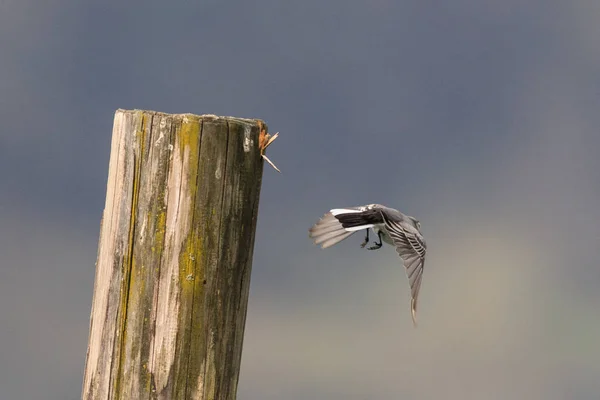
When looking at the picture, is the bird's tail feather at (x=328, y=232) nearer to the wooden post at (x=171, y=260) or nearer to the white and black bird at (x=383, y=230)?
the white and black bird at (x=383, y=230)

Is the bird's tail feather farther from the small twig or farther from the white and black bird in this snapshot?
the small twig

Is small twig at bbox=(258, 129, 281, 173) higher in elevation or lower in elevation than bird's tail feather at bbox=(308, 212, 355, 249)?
higher

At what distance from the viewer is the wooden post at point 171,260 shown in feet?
15.1

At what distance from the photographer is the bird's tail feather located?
738 centimetres

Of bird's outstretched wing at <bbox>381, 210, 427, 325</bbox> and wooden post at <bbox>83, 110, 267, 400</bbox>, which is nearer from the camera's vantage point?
wooden post at <bbox>83, 110, 267, 400</bbox>

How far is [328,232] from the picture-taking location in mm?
7445

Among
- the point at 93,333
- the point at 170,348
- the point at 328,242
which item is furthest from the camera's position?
the point at 328,242

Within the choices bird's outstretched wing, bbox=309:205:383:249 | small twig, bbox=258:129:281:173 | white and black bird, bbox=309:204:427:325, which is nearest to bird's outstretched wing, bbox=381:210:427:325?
white and black bird, bbox=309:204:427:325

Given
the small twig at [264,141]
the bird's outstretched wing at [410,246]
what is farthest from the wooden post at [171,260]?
the bird's outstretched wing at [410,246]

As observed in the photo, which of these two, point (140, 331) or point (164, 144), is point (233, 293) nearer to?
point (140, 331)

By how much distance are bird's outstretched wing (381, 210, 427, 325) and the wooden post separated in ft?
10.1

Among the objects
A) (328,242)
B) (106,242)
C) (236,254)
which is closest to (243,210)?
(236,254)

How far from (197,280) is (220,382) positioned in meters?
0.72

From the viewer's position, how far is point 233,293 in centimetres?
481
